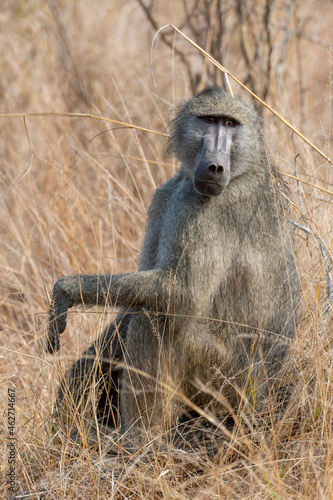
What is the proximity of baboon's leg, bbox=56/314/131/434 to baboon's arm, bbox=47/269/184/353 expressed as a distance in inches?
6.3

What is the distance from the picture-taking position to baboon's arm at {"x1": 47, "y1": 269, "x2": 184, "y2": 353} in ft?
9.00

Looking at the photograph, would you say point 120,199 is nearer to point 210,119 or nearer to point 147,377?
point 210,119

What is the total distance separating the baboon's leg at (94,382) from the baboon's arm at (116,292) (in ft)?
0.52

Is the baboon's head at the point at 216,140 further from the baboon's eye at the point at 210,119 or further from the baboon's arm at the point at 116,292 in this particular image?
the baboon's arm at the point at 116,292

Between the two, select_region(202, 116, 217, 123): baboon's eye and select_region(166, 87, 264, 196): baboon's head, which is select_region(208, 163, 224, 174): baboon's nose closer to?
select_region(166, 87, 264, 196): baboon's head

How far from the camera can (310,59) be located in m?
7.41

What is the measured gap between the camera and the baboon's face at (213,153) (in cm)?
268

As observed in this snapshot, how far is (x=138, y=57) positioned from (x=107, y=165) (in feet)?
7.75

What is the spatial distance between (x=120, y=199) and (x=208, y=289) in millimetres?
1644

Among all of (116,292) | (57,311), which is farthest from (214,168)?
(57,311)

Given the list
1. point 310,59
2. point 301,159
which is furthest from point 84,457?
point 310,59

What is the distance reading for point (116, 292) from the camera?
2791mm

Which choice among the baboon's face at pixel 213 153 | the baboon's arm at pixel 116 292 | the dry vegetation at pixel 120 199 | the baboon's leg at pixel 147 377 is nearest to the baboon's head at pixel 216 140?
the baboon's face at pixel 213 153

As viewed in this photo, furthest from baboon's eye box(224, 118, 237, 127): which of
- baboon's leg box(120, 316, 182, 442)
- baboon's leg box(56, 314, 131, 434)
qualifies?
baboon's leg box(56, 314, 131, 434)
